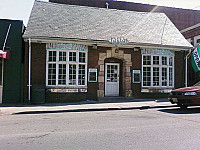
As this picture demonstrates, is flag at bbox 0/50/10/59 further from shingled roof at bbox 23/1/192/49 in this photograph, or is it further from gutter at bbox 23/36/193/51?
shingled roof at bbox 23/1/192/49

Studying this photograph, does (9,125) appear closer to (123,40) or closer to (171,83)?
(123,40)

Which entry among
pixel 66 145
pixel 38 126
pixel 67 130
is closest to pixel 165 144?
pixel 66 145

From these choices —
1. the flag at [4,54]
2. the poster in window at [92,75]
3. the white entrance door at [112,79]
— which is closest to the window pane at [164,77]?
the white entrance door at [112,79]

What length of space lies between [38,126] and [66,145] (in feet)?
7.58

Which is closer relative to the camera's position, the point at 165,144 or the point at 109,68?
the point at 165,144

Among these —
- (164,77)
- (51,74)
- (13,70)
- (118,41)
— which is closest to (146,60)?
(164,77)

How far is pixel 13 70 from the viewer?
12.4m

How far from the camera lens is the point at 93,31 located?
46.2 ft

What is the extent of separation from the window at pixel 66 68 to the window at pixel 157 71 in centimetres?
418

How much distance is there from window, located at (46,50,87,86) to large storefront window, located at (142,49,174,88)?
4133mm

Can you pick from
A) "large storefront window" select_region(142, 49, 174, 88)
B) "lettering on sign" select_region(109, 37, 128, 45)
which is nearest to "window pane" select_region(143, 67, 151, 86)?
"large storefront window" select_region(142, 49, 174, 88)

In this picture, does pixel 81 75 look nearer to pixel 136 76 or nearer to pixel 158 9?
pixel 136 76

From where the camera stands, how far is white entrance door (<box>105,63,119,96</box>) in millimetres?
14078

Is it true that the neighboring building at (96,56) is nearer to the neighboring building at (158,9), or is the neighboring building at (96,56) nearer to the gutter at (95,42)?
the gutter at (95,42)
